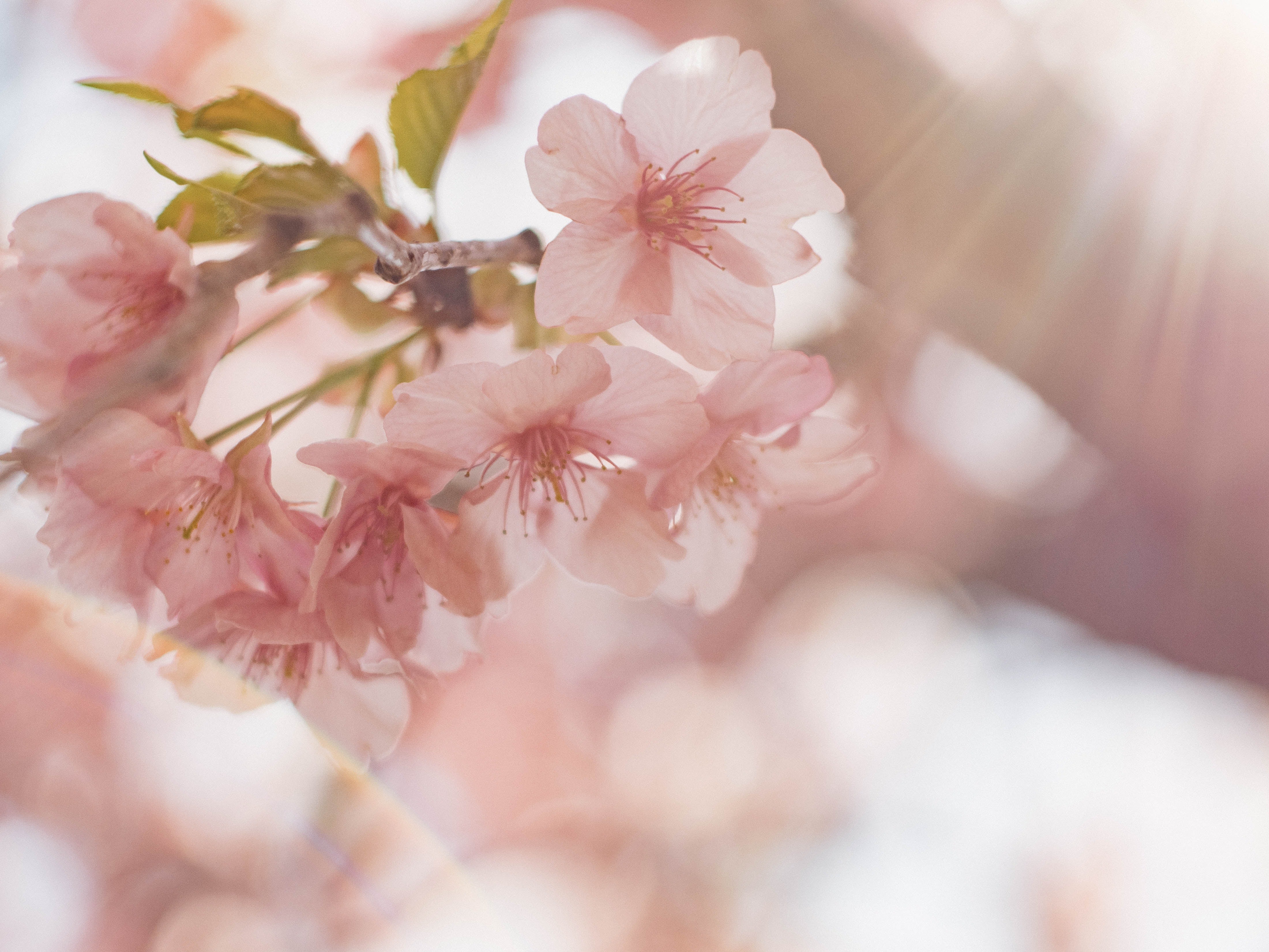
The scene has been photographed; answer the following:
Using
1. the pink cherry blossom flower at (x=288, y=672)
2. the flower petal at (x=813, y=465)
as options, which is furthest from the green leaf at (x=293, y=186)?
the flower petal at (x=813, y=465)

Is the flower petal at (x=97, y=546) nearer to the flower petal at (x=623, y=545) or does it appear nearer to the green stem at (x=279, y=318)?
the green stem at (x=279, y=318)

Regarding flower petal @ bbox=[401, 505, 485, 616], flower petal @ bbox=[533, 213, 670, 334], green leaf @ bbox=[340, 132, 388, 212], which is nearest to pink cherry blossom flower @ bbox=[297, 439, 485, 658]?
flower petal @ bbox=[401, 505, 485, 616]

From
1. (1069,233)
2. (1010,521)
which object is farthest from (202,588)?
(1010,521)

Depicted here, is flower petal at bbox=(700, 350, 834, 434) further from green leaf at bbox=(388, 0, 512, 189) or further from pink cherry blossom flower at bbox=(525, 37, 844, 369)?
green leaf at bbox=(388, 0, 512, 189)

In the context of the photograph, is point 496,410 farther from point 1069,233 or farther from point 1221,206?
point 1221,206

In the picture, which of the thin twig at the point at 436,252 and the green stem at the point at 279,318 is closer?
the thin twig at the point at 436,252

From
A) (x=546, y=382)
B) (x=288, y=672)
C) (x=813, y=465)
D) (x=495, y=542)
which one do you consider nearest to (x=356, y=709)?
(x=288, y=672)
